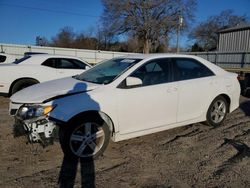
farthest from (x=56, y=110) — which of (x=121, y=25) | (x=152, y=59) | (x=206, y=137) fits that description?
(x=121, y=25)

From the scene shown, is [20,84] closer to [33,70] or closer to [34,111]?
[33,70]

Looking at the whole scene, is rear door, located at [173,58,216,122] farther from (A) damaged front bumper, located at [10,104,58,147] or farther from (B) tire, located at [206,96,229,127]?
(A) damaged front bumper, located at [10,104,58,147]

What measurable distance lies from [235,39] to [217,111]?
2925 cm

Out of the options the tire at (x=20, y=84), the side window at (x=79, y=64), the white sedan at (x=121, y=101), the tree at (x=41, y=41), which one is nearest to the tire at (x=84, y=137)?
the white sedan at (x=121, y=101)

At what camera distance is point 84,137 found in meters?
3.69

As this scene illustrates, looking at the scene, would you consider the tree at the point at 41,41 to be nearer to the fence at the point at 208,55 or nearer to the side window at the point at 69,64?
the fence at the point at 208,55

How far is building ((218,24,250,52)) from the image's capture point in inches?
1145

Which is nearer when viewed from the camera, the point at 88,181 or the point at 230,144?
the point at 88,181

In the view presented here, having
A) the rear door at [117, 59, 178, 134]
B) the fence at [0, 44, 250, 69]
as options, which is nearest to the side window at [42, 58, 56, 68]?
the rear door at [117, 59, 178, 134]

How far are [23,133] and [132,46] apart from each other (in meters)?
48.9

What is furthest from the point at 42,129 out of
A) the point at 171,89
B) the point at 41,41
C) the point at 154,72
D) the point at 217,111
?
the point at 41,41

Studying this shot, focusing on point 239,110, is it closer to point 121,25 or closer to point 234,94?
point 234,94

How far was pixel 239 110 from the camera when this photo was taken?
23.2ft

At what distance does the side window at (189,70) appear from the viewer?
4.65 m
